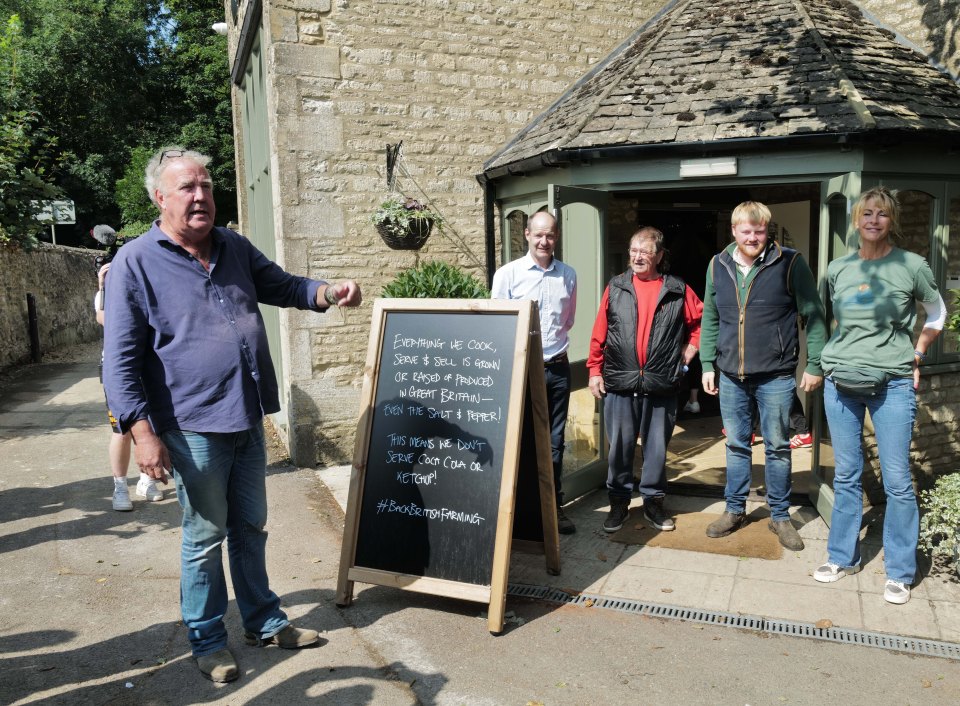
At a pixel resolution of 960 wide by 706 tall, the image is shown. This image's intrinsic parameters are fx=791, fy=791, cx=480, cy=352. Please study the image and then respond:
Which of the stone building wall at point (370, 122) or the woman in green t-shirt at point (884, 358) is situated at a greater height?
the stone building wall at point (370, 122)

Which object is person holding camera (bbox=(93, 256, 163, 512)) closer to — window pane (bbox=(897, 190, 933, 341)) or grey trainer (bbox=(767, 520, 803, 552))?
grey trainer (bbox=(767, 520, 803, 552))

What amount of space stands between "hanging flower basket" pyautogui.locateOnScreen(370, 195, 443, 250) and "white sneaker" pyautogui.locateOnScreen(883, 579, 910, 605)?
4503 mm

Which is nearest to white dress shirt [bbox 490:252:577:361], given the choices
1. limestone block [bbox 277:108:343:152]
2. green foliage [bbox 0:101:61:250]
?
limestone block [bbox 277:108:343:152]

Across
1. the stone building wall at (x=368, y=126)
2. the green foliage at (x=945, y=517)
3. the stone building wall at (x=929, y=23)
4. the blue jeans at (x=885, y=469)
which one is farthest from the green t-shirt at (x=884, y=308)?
the stone building wall at (x=368, y=126)

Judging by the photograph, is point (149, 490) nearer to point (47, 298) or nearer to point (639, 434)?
point (639, 434)

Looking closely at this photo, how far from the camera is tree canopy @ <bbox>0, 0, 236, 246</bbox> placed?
93.8 ft

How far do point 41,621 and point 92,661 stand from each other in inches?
24.3

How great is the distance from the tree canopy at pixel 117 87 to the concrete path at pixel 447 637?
78.4 ft

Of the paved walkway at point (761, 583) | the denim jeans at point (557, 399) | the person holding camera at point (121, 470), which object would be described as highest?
the denim jeans at point (557, 399)

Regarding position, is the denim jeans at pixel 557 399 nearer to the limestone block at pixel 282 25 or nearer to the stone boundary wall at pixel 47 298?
the limestone block at pixel 282 25

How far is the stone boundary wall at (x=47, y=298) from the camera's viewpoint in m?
13.4

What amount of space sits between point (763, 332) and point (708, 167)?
5.27 ft

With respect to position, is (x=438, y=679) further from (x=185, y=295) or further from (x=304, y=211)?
(x=304, y=211)

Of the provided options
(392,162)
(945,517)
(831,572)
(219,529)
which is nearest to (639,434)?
(831,572)
